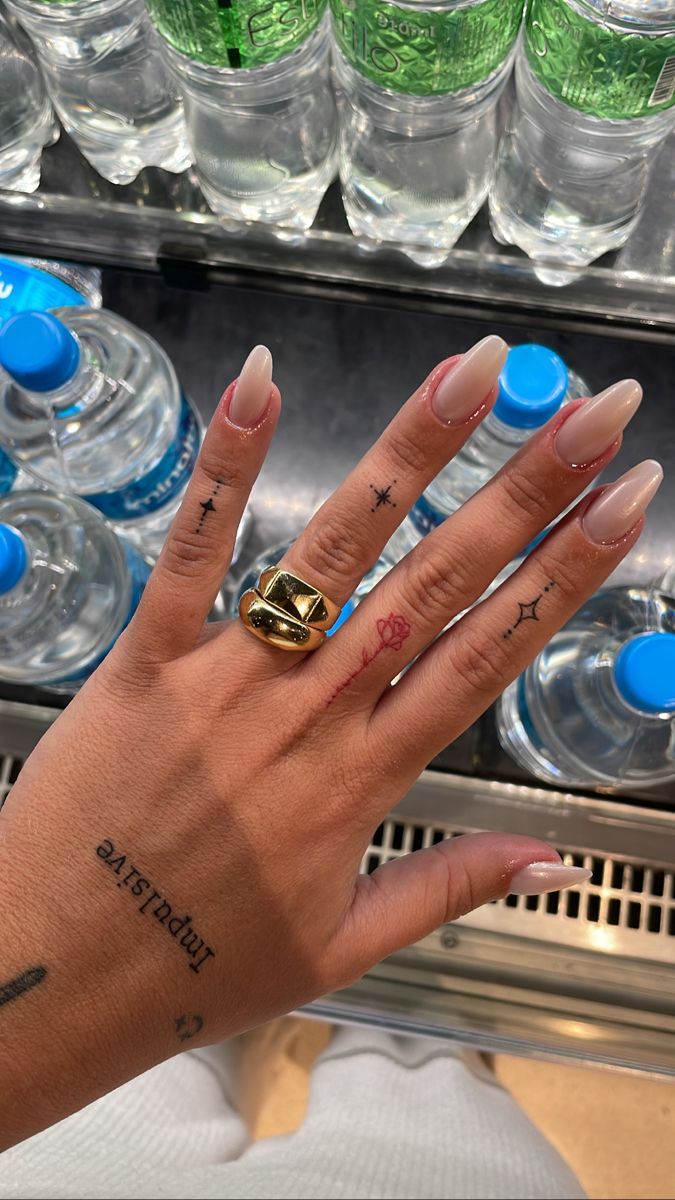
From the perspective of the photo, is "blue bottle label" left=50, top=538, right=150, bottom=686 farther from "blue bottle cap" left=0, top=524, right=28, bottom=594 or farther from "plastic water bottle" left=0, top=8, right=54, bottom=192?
"plastic water bottle" left=0, top=8, right=54, bottom=192

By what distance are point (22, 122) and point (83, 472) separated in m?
0.44

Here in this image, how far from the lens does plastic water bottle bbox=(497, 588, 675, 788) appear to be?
3.18 feet

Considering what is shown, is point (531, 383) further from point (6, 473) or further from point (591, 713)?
point (6, 473)

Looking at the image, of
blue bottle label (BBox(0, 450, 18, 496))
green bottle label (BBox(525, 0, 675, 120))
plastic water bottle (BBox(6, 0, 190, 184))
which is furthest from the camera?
blue bottle label (BBox(0, 450, 18, 496))

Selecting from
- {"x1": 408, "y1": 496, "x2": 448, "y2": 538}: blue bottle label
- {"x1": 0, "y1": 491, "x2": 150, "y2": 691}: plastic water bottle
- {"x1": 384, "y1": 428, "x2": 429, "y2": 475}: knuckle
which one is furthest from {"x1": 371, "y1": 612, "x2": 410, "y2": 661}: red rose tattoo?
{"x1": 0, "y1": 491, "x2": 150, "y2": 691}: plastic water bottle

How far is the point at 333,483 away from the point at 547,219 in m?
0.42

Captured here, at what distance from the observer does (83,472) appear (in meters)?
1.10

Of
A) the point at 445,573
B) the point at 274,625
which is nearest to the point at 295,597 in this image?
the point at 274,625

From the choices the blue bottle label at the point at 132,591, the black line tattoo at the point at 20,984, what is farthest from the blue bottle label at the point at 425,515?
the black line tattoo at the point at 20,984

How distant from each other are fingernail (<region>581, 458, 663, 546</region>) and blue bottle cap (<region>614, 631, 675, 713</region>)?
11 cm

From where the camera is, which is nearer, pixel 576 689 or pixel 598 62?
pixel 598 62

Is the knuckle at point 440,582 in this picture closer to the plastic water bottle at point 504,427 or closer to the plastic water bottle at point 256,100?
the plastic water bottle at point 504,427

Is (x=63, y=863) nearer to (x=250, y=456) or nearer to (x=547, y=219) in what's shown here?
(x=250, y=456)

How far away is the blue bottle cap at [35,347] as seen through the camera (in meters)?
0.80
